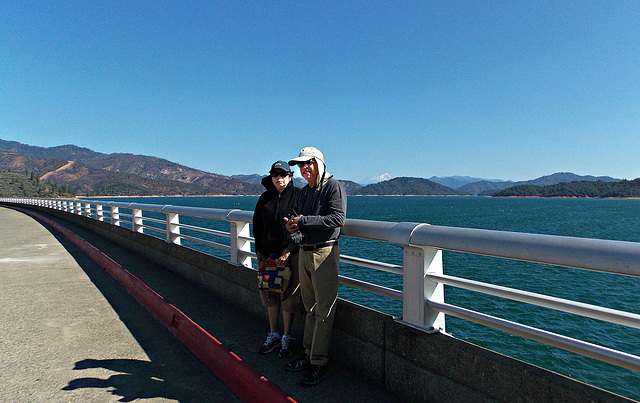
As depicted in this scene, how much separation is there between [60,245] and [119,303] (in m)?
8.20

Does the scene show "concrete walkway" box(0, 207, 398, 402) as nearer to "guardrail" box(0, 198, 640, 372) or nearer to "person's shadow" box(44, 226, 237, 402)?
"person's shadow" box(44, 226, 237, 402)

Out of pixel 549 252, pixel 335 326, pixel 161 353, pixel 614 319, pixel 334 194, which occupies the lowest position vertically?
pixel 161 353

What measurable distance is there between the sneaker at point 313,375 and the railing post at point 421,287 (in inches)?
35.3

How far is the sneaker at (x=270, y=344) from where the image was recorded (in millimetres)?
4230

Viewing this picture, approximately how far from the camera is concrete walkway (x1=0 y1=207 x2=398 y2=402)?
3.55 meters

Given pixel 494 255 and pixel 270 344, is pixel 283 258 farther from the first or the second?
pixel 494 255

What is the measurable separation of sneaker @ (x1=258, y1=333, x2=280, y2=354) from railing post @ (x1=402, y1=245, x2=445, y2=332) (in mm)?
1603

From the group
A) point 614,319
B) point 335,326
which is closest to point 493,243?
point 614,319

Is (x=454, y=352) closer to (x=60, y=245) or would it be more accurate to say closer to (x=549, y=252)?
(x=549, y=252)

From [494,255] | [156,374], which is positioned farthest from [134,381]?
[494,255]

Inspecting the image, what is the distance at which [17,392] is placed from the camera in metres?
3.59

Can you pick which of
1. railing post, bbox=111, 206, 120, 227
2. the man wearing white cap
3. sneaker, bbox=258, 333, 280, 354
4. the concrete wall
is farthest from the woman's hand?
railing post, bbox=111, 206, 120, 227

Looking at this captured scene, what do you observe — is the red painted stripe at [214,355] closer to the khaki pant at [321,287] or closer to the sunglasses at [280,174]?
the khaki pant at [321,287]

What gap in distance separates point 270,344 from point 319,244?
4.61ft
